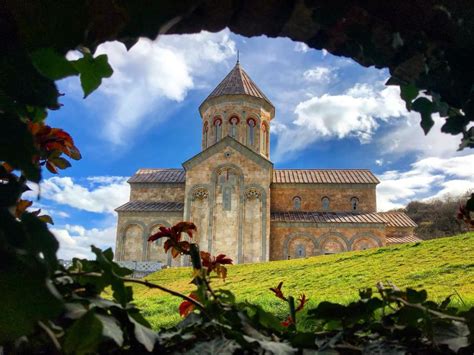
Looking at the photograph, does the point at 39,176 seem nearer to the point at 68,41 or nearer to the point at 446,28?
the point at 68,41

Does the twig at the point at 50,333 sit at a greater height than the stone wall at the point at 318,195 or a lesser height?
lesser

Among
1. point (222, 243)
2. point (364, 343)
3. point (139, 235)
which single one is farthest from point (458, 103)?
point (139, 235)

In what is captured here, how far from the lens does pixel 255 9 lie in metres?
1.13

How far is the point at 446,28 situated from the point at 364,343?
869mm

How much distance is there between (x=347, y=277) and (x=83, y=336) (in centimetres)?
848

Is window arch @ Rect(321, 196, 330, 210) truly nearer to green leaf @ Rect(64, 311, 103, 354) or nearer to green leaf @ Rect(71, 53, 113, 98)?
green leaf @ Rect(71, 53, 113, 98)

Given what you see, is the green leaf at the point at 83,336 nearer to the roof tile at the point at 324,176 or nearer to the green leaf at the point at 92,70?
the green leaf at the point at 92,70

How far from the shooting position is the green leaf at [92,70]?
3.17 feet

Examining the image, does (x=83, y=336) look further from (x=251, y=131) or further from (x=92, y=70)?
(x=251, y=131)

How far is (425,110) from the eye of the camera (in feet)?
4.44

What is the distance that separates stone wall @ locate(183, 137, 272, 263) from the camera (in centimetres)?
1884

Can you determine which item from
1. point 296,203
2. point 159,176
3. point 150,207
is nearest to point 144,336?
point 150,207

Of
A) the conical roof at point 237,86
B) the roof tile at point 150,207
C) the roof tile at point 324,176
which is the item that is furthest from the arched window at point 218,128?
the roof tile at point 150,207

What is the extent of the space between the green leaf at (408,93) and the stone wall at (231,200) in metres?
17.5
